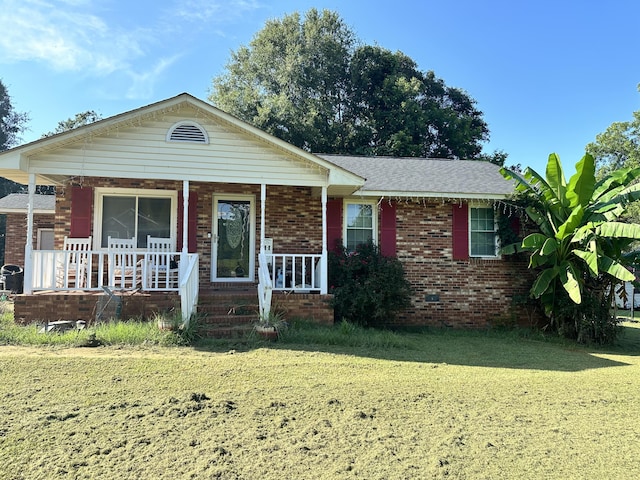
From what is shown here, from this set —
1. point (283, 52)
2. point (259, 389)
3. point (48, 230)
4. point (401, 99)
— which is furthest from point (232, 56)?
point (259, 389)

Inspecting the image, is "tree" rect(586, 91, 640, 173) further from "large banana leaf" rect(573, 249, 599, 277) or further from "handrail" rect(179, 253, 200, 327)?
"handrail" rect(179, 253, 200, 327)

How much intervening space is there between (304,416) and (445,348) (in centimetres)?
427

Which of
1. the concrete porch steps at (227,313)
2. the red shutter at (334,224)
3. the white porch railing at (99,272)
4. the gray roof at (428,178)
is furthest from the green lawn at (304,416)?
the gray roof at (428,178)

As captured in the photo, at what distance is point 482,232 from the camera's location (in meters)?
10.5

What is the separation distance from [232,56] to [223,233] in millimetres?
26582

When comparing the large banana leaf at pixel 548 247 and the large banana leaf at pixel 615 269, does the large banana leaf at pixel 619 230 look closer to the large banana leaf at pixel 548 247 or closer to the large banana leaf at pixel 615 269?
the large banana leaf at pixel 615 269

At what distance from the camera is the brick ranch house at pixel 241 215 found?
8.12 metres

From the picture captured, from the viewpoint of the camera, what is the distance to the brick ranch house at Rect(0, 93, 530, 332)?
8117 mm

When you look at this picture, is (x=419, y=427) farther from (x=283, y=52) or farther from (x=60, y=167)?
(x=283, y=52)

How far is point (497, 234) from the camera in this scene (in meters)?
10.3

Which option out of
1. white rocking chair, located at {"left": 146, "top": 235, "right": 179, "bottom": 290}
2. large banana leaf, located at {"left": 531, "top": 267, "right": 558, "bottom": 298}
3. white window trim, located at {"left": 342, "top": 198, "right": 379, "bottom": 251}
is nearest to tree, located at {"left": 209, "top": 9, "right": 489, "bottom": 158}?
white window trim, located at {"left": 342, "top": 198, "right": 379, "bottom": 251}

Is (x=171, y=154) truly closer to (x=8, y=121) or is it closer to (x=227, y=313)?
(x=227, y=313)

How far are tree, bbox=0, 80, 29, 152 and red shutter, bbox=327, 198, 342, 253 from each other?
3184 cm

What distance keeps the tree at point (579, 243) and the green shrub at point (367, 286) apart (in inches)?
104
